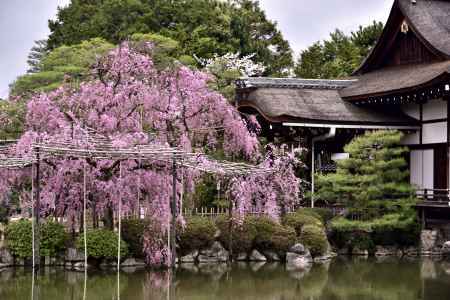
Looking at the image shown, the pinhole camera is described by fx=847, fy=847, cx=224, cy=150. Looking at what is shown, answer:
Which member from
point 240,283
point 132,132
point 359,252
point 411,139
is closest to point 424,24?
point 411,139

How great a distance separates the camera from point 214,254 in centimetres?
2125

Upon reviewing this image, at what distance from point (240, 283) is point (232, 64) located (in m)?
18.2

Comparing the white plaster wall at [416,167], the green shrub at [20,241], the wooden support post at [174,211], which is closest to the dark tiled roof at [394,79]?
the white plaster wall at [416,167]

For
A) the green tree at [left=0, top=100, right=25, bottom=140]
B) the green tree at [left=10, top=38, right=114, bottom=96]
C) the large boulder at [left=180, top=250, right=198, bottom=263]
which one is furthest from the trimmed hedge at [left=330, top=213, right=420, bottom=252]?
the green tree at [left=10, top=38, right=114, bottom=96]

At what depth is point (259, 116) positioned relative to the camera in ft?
89.1

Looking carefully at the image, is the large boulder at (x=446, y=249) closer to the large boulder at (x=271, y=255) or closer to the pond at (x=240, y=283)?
the pond at (x=240, y=283)

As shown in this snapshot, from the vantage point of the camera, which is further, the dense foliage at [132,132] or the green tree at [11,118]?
the green tree at [11,118]

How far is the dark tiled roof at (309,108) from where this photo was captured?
25344 mm

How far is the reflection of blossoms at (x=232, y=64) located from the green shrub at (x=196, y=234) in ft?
38.8

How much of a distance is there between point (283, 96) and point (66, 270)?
10.1 meters

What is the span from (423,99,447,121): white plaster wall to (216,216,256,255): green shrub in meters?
7.45

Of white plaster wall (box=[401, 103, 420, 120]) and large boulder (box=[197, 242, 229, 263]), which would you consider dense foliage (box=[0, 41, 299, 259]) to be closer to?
large boulder (box=[197, 242, 229, 263])

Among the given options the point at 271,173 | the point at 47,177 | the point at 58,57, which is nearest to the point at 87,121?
the point at 47,177

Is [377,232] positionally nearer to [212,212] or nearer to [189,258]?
[212,212]
